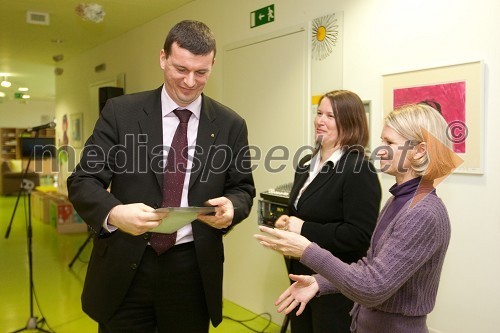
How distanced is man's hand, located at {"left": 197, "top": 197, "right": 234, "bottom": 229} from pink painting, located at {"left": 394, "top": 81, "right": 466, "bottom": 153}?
144 centimetres

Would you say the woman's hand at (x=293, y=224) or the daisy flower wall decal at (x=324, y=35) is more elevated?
the daisy flower wall decal at (x=324, y=35)

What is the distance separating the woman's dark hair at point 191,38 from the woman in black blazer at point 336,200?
84 cm

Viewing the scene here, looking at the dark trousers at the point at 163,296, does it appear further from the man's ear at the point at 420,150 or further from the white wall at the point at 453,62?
the white wall at the point at 453,62

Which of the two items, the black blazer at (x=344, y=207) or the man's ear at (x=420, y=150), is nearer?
the man's ear at (x=420, y=150)

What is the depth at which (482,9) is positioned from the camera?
2211 millimetres

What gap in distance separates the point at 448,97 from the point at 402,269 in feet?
4.76

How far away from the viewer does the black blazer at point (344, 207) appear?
6.50 feet

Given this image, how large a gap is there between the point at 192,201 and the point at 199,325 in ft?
1.67

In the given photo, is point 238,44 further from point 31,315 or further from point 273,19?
point 31,315

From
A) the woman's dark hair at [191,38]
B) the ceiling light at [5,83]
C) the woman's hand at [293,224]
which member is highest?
the ceiling light at [5,83]

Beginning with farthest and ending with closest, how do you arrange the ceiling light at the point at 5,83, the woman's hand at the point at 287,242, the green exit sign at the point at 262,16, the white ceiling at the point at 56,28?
the ceiling light at the point at 5,83 → the white ceiling at the point at 56,28 → the green exit sign at the point at 262,16 → the woman's hand at the point at 287,242

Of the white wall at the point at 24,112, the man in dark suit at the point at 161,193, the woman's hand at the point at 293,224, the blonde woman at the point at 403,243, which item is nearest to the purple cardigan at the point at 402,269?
the blonde woman at the point at 403,243

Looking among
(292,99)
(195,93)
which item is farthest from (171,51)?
(292,99)

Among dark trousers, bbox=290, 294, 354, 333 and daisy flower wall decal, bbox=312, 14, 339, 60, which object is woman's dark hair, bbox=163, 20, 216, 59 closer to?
dark trousers, bbox=290, 294, 354, 333
